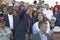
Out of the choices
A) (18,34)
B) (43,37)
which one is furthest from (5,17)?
(43,37)

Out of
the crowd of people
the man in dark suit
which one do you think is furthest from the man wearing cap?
the man in dark suit

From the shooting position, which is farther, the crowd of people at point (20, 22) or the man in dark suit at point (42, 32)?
the crowd of people at point (20, 22)

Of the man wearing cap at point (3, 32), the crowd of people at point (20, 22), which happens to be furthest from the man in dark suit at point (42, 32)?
the man wearing cap at point (3, 32)

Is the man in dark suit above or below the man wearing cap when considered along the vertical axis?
above

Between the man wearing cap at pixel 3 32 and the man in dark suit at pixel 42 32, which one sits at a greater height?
the man in dark suit at pixel 42 32

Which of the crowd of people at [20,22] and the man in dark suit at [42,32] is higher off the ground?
the man in dark suit at [42,32]

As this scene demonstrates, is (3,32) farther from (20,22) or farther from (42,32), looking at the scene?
(42,32)

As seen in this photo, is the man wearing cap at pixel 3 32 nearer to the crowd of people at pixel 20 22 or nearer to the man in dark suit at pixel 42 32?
the crowd of people at pixel 20 22

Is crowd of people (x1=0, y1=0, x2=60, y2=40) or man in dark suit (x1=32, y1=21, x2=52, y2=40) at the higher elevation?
man in dark suit (x1=32, y1=21, x2=52, y2=40)

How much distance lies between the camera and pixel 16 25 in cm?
823

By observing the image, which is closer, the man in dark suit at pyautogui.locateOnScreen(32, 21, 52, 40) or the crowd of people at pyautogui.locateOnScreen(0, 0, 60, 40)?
the man in dark suit at pyautogui.locateOnScreen(32, 21, 52, 40)

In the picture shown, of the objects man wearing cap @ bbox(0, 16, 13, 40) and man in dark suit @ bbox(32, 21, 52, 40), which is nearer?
man in dark suit @ bbox(32, 21, 52, 40)

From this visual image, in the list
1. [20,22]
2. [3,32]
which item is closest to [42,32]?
[3,32]

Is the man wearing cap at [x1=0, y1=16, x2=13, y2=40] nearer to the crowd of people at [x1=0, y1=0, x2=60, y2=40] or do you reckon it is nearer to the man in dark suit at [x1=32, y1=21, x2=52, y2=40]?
the crowd of people at [x1=0, y1=0, x2=60, y2=40]
